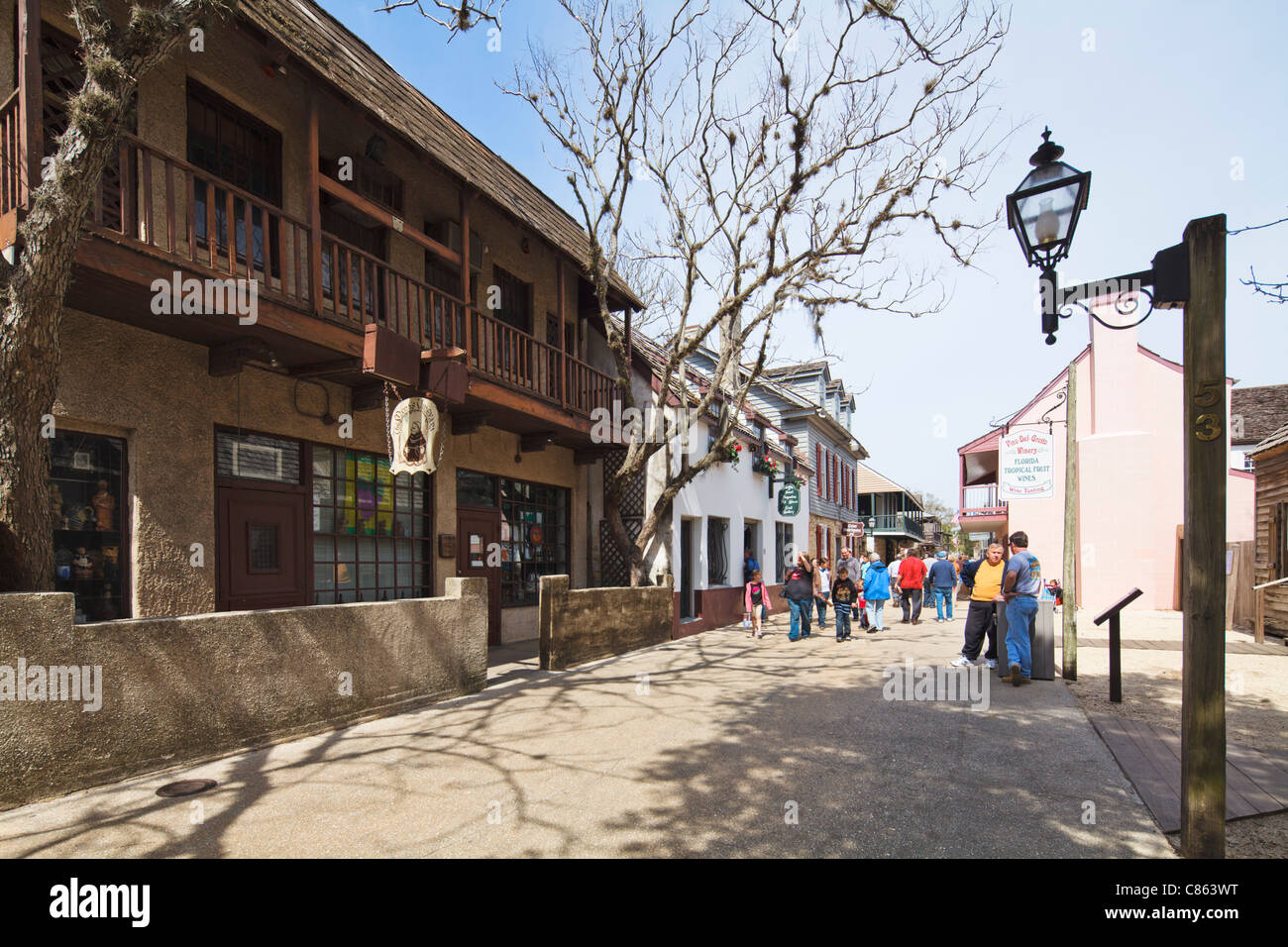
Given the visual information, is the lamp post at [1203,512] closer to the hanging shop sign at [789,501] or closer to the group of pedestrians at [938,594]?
the group of pedestrians at [938,594]

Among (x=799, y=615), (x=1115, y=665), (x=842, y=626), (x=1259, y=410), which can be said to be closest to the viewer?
(x=1115, y=665)

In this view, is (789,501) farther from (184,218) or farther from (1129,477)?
(184,218)

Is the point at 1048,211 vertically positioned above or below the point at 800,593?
above

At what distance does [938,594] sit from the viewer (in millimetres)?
17594

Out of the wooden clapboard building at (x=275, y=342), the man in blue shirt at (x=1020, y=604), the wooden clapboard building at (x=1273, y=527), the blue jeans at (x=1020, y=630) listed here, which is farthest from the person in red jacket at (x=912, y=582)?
the wooden clapboard building at (x=275, y=342)

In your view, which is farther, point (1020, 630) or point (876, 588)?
point (876, 588)

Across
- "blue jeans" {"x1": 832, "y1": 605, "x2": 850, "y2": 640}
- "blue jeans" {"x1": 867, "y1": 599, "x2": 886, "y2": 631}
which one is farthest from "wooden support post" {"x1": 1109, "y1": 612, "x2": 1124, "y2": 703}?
"blue jeans" {"x1": 867, "y1": 599, "x2": 886, "y2": 631}

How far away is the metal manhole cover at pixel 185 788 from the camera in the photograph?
4.64 m

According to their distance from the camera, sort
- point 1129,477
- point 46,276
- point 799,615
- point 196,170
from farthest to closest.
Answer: point 1129,477 < point 799,615 < point 196,170 < point 46,276

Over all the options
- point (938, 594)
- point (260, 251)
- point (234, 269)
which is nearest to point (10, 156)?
point (234, 269)

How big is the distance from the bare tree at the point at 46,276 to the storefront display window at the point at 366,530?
3.70 metres

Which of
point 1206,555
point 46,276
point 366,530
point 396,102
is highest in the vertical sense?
point 396,102

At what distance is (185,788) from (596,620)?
20.5ft
